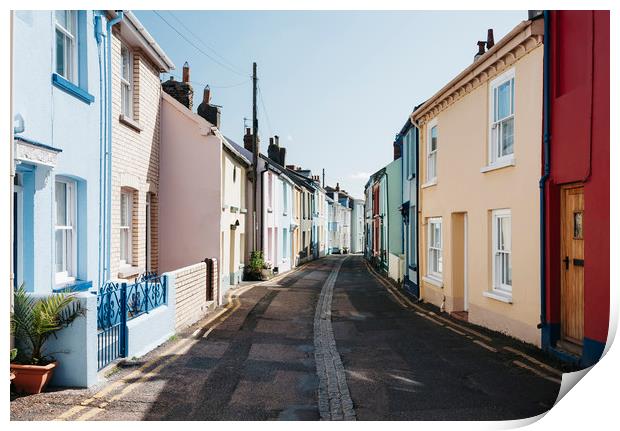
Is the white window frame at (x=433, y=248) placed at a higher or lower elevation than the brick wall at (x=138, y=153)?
lower

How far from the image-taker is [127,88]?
999cm

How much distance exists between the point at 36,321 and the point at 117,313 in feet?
4.97

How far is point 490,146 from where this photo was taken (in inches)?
367

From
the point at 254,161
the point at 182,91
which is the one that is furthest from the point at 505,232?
the point at 254,161

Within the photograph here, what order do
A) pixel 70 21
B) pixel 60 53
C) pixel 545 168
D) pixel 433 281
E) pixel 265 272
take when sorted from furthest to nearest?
pixel 265 272 < pixel 433 281 < pixel 70 21 < pixel 545 168 < pixel 60 53

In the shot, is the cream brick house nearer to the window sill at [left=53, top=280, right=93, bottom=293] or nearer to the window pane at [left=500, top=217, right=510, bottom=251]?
the window sill at [left=53, top=280, right=93, bottom=293]

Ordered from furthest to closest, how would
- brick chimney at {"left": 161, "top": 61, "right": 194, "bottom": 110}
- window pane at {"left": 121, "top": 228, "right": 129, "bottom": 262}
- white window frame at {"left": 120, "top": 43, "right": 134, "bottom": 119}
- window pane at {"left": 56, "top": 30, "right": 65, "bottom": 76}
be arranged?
1. brick chimney at {"left": 161, "top": 61, "right": 194, "bottom": 110}
2. window pane at {"left": 121, "top": 228, "right": 129, "bottom": 262}
3. white window frame at {"left": 120, "top": 43, "right": 134, "bottom": 119}
4. window pane at {"left": 56, "top": 30, "right": 65, "bottom": 76}

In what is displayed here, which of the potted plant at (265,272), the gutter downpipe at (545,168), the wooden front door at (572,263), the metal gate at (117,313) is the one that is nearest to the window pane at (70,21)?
the metal gate at (117,313)

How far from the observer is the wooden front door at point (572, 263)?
6613mm

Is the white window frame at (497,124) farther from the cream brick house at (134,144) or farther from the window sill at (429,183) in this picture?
the cream brick house at (134,144)

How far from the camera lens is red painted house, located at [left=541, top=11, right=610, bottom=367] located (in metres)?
5.71

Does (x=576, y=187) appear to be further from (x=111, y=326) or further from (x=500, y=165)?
(x=111, y=326)

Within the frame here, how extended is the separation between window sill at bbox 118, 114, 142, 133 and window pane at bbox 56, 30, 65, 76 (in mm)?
2175

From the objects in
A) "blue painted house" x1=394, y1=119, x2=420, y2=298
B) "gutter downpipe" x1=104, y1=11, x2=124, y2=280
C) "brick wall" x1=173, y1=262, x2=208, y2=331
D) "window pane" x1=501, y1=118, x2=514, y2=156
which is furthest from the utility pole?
"window pane" x1=501, y1=118, x2=514, y2=156
